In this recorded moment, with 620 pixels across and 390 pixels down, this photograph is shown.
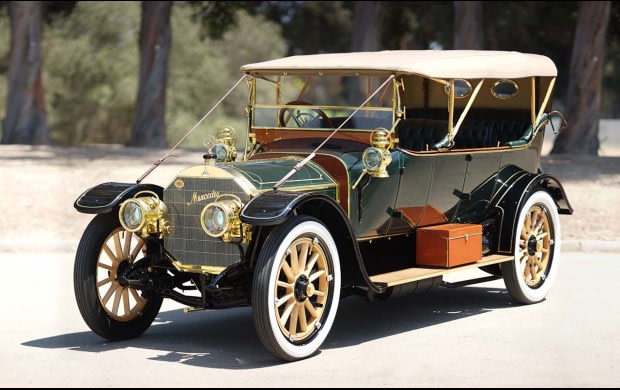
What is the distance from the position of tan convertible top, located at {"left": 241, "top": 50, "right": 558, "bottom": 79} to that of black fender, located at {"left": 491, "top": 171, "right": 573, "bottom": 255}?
0.88m

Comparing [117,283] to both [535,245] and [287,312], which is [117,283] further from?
[535,245]

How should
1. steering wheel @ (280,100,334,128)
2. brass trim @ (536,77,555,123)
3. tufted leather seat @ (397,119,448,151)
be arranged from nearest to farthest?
1. steering wheel @ (280,100,334,128)
2. tufted leather seat @ (397,119,448,151)
3. brass trim @ (536,77,555,123)

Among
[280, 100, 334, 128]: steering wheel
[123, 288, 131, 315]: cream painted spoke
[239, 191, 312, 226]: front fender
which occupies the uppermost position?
[280, 100, 334, 128]: steering wheel

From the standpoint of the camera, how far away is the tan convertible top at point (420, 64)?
9070 mm

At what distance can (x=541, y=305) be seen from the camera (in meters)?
9.88

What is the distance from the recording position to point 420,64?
911cm

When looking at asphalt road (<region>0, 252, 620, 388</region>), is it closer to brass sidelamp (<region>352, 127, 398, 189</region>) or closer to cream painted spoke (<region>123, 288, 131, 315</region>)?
cream painted spoke (<region>123, 288, 131, 315</region>)

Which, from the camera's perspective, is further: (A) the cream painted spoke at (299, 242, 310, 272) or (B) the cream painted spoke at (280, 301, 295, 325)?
(A) the cream painted spoke at (299, 242, 310, 272)

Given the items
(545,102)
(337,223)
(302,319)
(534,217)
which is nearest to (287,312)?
(302,319)

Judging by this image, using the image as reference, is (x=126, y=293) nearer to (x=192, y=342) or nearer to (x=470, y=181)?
(x=192, y=342)

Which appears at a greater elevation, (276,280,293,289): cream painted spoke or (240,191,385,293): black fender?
(240,191,385,293): black fender

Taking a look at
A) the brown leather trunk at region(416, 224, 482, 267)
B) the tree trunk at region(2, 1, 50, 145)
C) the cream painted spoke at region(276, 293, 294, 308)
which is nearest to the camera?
the cream painted spoke at region(276, 293, 294, 308)

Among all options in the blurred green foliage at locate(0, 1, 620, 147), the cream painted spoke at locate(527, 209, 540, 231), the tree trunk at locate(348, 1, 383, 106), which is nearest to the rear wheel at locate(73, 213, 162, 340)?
the cream painted spoke at locate(527, 209, 540, 231)

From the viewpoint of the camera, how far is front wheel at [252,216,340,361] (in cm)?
737
